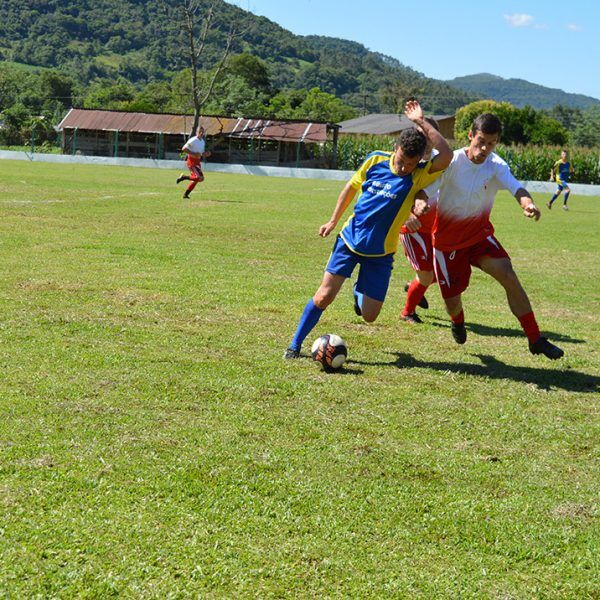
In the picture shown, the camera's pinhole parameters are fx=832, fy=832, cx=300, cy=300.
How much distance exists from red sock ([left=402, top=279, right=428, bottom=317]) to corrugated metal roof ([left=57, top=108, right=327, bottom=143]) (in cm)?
4756

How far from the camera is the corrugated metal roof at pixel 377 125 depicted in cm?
9056

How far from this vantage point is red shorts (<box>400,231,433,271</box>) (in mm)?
8555

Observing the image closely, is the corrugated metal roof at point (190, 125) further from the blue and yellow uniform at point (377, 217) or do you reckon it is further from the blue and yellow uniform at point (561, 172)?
the blue and yellow uniform at point (377, 217)

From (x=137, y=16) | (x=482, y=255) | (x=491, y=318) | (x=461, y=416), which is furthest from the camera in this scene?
(x=137, y=16)

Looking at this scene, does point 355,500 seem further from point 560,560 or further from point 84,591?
point 84,591

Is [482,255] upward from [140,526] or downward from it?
upward

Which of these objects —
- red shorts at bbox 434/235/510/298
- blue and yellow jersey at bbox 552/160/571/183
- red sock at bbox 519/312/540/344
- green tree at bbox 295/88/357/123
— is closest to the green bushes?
blue and yellow jersey at bbox 552/160/571/183

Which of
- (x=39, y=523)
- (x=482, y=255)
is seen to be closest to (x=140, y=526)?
(x=39, y=523)

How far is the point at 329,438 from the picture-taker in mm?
4875

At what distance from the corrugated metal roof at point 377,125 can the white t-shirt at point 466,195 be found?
268ft

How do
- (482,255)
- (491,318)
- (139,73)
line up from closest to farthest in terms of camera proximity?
(482,255) → (491,318) → (139,73)

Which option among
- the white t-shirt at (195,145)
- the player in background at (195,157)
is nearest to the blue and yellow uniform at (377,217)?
the white t-shirt at (195,145)

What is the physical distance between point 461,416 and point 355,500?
1.68 meters

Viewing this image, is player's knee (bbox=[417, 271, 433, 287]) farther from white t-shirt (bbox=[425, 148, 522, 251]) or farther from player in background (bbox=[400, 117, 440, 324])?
white t-shirt (bbox=[425, 148, 522, 251])
